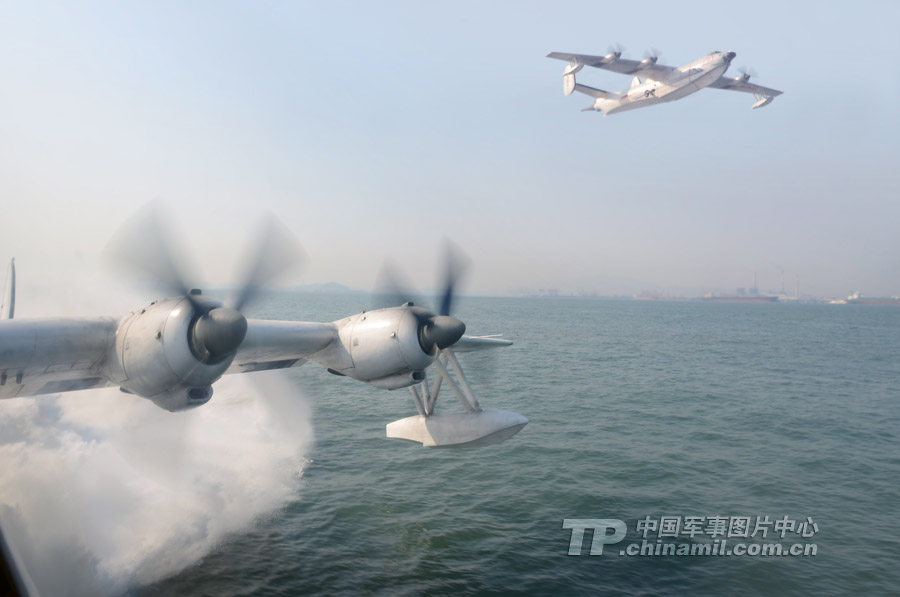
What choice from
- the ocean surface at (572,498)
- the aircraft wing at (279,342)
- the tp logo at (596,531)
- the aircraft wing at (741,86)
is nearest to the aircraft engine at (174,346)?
the aircraft wing at (279,342)

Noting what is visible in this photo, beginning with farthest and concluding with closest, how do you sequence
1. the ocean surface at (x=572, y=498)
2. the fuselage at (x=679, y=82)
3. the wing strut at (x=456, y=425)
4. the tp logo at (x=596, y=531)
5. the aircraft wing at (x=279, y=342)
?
the fuselage at (x=679, y=82)
the wing strut at (x=456, y=425)
the tp logo at (x=596, y=531)
the ocean surface at (x=572, y=498)
the aircraft wing at (x=279, y=342)

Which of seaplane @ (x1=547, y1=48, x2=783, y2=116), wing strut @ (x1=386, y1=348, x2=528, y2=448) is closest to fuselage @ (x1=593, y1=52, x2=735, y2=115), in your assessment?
seaplane @ (x1=547, y1=48, x2=783, y2=116)

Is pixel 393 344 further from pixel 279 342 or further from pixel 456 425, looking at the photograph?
pixel 456 425

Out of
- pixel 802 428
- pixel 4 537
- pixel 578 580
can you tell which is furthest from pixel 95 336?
pixel 802 428

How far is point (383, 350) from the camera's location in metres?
12.0

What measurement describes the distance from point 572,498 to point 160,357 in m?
13.9

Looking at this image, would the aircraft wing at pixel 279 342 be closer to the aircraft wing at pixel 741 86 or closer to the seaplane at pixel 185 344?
the seaplane at pixel 185 344

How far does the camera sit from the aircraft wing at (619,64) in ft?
131

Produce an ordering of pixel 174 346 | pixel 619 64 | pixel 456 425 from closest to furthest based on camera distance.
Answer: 1. pixel 174 346
2. pixel 456 425
3. pixel 619 64

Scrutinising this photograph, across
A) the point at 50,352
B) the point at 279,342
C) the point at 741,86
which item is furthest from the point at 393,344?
the point at 741,86

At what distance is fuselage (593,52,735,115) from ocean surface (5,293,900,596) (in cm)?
2228

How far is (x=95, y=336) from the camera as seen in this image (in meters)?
9.20

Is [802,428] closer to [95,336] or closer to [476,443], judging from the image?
[476,443]

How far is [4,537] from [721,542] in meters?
16.4
